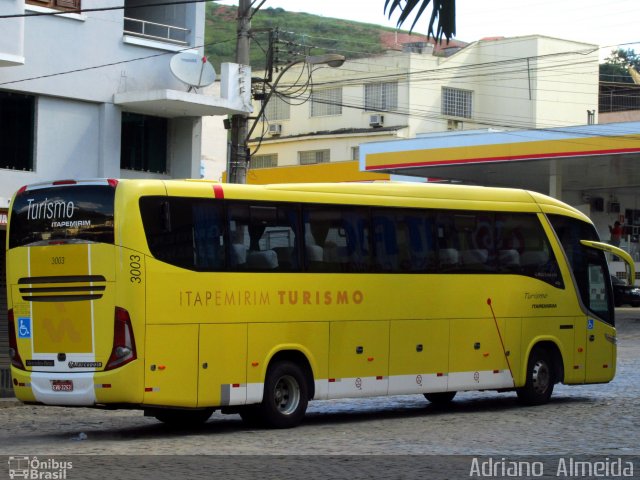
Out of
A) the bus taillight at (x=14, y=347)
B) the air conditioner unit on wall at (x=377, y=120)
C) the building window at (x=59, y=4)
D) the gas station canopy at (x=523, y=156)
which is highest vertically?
the air conditioner unit on wall at (x=377, y=120)

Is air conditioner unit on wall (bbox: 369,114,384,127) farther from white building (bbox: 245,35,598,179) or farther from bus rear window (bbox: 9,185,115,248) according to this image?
bus rear window (bbox: 9,185,115,248)

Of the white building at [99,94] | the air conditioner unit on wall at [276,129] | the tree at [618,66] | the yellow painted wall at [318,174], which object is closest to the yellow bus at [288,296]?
the white building at [99,94]

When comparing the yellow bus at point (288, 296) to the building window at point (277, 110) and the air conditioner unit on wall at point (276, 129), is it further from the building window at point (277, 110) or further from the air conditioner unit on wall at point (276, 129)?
the building window at point (277, 110)

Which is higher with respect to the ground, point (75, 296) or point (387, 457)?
point (75, 296)

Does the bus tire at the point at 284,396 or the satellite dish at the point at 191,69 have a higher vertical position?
the satellite dish at the point at 191,69

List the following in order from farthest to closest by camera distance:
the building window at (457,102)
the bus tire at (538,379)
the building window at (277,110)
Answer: the building window at (277,110)
the building window at (457,102)
the bus tire at (538,379)

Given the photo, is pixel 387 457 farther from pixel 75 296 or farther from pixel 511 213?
pixel 511 213

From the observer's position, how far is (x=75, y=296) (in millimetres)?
13727

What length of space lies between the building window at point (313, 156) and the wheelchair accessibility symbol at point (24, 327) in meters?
54.0

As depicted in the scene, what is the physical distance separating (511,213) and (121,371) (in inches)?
289

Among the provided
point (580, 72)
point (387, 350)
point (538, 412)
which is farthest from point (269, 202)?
point (580, 72)

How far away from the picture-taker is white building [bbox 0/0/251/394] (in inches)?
926

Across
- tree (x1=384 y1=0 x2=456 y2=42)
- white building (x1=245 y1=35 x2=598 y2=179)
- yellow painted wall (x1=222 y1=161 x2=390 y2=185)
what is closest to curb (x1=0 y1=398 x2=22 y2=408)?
tree (x1=384 y1=0 x2=456 y2=42)

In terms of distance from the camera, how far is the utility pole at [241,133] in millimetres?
24016
